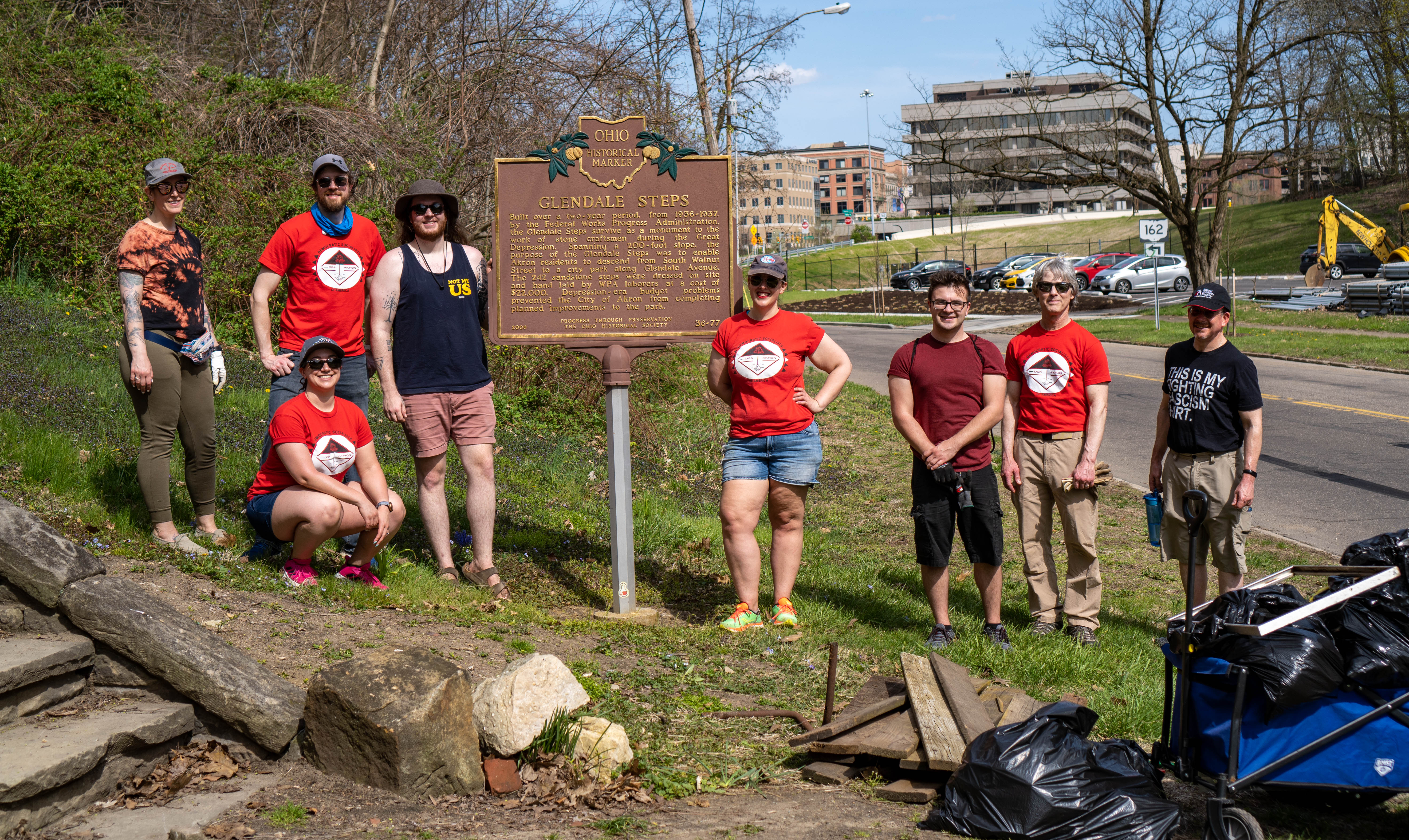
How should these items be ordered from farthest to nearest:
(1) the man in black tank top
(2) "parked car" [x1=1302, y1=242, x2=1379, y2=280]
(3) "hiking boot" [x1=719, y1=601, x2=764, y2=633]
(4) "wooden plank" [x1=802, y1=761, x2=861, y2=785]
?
1. (2) "parked car" [x1=1302, y1=242, x2=1379, y2=280]
2. (3) "hiking boot" [x1=719, y1=601, x2=764, y2=633]
3. (1) the man in black tank top
4. (4) "wooden plank" [x1=802, y1=761, x2=861, y2=785]

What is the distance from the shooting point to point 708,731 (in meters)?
4.70

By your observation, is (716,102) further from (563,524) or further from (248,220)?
(563,524)

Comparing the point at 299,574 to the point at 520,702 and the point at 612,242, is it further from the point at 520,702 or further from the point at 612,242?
the point at 612,242

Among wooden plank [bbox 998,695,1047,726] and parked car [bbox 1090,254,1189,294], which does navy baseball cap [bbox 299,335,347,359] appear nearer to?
wooden plank [bbox 998,695,1047,726]

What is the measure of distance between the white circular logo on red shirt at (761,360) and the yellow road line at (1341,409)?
10444 millimetres

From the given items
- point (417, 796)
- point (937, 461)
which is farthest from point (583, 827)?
point (937, 461)

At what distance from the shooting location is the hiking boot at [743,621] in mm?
6020

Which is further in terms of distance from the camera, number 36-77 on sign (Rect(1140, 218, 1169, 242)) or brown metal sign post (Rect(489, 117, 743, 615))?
number 36-77 on sign (Rect(1140, 218, 1169, 242))

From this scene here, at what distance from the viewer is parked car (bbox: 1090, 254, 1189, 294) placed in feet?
141

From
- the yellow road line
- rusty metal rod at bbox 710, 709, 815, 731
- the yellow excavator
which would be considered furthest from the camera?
the yellow excavator

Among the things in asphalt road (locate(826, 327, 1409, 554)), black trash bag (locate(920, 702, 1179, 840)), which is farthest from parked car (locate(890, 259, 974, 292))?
black trash bag (locate(920, 702, 1179, 840))

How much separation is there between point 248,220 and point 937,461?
943cm

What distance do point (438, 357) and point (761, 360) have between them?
1.82m

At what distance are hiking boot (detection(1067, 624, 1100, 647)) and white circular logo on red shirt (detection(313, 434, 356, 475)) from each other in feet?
13.2
